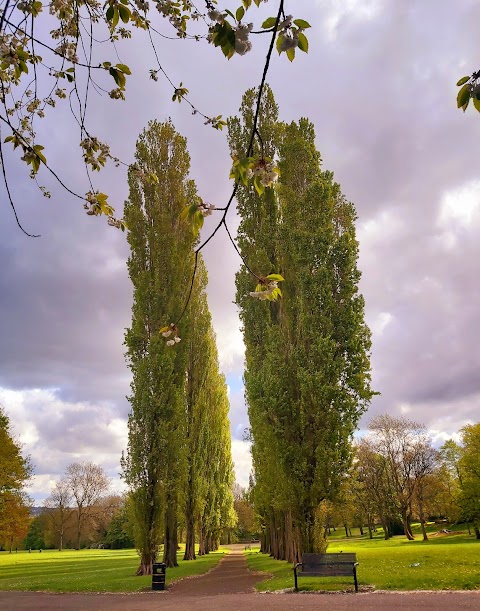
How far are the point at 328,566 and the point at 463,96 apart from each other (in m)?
12.9

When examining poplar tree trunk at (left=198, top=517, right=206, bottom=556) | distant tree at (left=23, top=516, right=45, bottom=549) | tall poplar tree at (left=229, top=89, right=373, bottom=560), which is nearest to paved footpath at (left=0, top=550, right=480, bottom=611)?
tall poplar tree at (left=229, top=89, right=373, bottom=560)

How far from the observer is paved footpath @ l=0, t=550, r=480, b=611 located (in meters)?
9.02

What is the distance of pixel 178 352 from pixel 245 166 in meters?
22.1

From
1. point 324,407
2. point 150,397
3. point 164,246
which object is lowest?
point 324,407

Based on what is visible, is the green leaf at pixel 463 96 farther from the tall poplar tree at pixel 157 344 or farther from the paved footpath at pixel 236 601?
the tall poplar tree at pixel 157 344

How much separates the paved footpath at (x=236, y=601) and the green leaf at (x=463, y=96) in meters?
9.30

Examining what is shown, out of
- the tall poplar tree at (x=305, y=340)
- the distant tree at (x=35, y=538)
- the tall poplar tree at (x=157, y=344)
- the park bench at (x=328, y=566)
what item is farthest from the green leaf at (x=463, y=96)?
the distant tree at (x=35, y=538)

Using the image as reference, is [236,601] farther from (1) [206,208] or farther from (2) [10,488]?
(2) [10,488]

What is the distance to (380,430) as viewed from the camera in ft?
152

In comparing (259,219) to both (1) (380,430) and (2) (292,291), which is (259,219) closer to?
(2) (292,291)

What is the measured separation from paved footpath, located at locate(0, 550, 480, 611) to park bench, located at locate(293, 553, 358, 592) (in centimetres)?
60

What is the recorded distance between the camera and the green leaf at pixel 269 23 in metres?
1.93

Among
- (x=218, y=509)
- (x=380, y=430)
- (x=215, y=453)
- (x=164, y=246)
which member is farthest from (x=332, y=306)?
(x=380, y=430)

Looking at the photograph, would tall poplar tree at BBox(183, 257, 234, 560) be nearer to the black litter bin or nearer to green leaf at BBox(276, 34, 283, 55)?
the black litter bin
